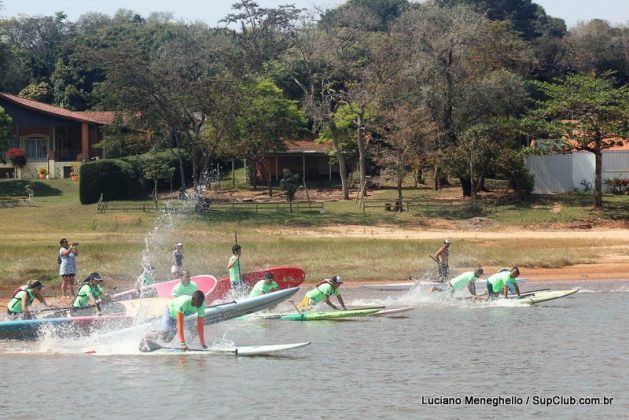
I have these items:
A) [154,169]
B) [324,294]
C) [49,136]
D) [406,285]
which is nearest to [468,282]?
[406,285]

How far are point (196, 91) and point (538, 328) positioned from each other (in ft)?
104

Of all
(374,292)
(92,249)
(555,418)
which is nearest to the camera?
(555,418)

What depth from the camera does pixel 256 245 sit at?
3706 cm

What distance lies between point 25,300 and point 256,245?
1525cm

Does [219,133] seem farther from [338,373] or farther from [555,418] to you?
[555,418]

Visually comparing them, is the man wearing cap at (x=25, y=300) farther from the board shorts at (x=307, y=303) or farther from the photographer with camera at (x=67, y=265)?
the board shorts at (x=307, y=303)

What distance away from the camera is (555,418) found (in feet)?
53.3

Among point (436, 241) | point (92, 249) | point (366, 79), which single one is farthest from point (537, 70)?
point (92, 249)

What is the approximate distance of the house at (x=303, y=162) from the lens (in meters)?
69.1

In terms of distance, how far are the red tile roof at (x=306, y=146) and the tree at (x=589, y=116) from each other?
18.8 metres

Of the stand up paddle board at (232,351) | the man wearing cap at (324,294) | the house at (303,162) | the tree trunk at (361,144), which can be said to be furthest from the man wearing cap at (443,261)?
the house at (303,162)

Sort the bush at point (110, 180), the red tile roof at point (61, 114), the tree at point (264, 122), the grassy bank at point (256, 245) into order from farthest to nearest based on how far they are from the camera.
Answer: the red tile roof at point (61, 114) < the tree at point (264, 122) < the bush at point (110, 180) < the grassy bank at point (256, 245)

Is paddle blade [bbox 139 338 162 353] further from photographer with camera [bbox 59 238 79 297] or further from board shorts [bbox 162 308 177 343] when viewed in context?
photographer with camera [bbox 59 238 79 297]

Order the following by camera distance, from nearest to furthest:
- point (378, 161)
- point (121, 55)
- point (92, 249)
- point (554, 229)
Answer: point (92, 249) → point (554, 229) → point (121, 55) → point (378, 161)
